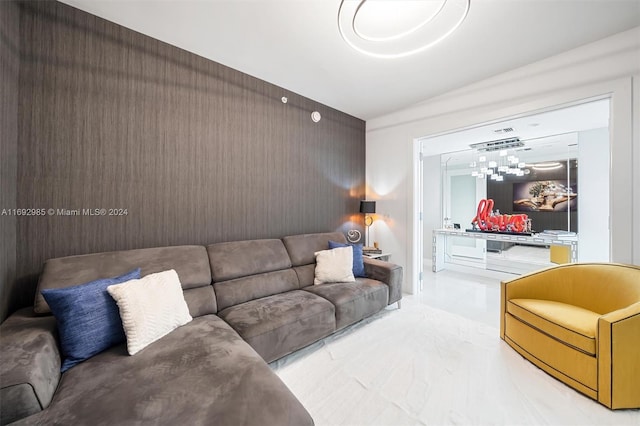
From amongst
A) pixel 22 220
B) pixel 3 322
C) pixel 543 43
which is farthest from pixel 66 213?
pixel 543 43

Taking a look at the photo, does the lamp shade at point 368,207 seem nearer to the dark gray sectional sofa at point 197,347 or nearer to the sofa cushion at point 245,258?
the dark gray sectional sofa at point 197,347

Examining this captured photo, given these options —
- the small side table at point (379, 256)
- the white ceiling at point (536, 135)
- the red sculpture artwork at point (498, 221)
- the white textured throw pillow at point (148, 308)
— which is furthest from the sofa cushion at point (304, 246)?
the red sculpture artwork at point (498, 221)

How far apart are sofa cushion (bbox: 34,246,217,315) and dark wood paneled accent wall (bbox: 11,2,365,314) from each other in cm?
27

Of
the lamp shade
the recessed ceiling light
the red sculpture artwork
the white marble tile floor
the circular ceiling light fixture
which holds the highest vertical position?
the circular ceiling light fixture

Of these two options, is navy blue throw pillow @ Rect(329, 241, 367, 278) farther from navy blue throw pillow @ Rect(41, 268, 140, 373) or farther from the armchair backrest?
navy blue throw pillow @ Rect(41, 268, 140, 373)

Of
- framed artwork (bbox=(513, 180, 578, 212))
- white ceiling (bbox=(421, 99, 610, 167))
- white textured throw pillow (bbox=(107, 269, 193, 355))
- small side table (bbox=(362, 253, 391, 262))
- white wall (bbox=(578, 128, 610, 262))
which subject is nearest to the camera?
white textured throw pillow (bbox=(107, 269, 193, 355))

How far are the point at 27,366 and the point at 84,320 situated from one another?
0.31 meters

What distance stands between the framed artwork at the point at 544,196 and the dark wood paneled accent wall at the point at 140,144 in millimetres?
5469

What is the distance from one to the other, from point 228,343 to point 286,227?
5.56 feet

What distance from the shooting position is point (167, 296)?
1.57m

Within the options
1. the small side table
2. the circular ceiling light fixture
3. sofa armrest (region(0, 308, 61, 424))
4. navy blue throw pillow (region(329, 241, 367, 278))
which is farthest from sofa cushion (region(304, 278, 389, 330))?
the circular ceiling light fixture

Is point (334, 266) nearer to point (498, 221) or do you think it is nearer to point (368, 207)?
point (368, 207)

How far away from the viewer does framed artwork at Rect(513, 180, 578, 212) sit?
4.71m

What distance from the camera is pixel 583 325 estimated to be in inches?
65.1
